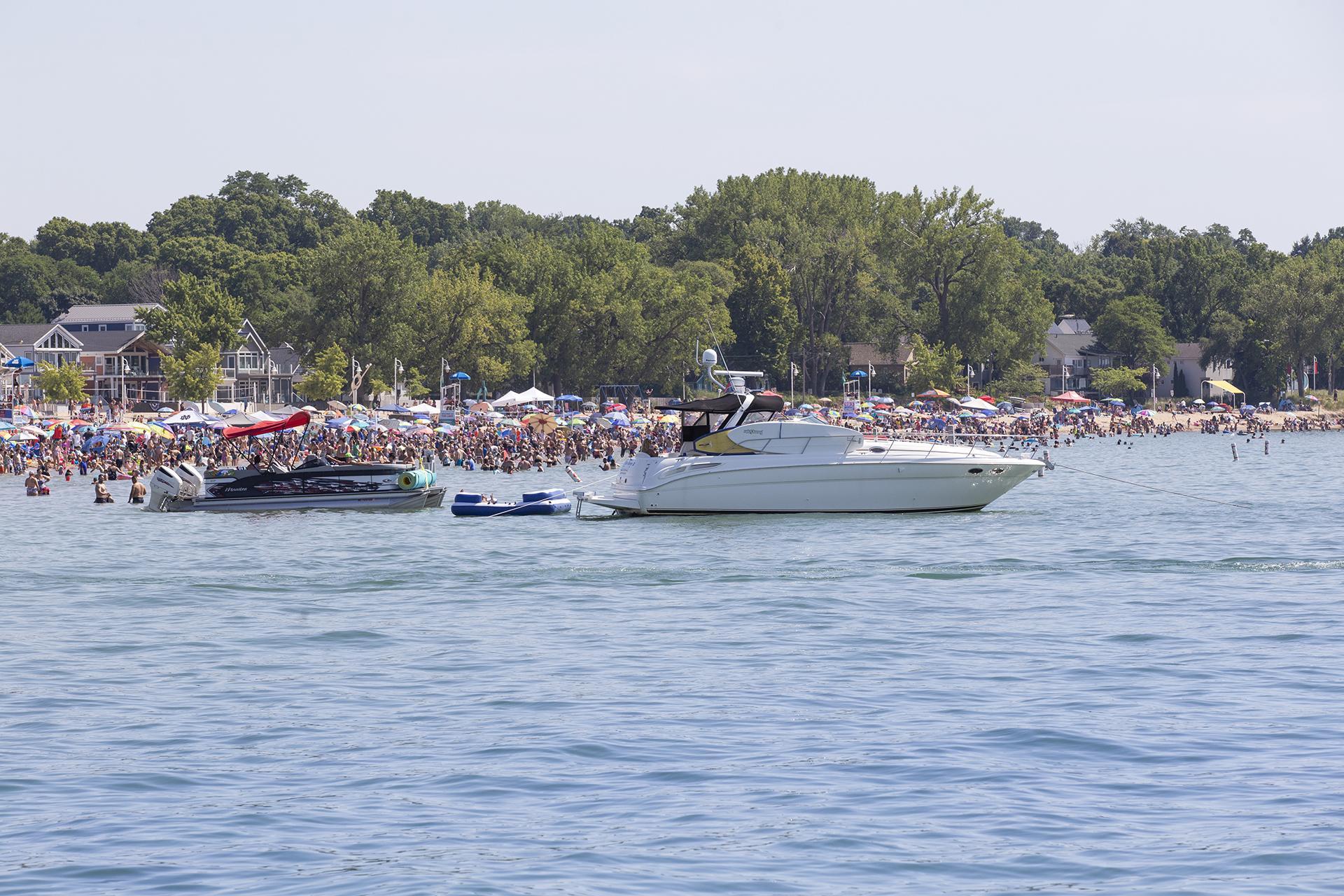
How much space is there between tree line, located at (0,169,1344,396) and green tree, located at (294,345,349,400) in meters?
0.23

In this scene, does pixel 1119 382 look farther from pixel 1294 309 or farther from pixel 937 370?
pixel 937 370

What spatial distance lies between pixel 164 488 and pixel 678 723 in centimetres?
3534

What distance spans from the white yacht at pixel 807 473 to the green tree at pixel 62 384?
7566 cm

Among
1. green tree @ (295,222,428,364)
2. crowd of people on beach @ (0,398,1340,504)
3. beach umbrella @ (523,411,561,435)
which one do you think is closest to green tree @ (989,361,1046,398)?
crowd of people on beach @ (0,398,1340,504)

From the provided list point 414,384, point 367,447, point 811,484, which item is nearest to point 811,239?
point 414,384

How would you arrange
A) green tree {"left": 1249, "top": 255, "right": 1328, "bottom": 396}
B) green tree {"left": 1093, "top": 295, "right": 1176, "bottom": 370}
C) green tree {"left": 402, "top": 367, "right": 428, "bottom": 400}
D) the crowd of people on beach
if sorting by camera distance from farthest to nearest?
green tree {"left": 1093, "top": 295, "right": 1176, "bottom": 370}
green tree {"left": 1249, "top": 255, "right": 1328, "bottom": 396}
green tree {"left": 402, "top": 367, "right": 428, "bottom": 400}
the crowd of people on beach

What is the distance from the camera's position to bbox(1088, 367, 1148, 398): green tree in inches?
6053

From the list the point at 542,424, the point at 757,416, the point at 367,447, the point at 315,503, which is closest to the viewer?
the point at 757,416

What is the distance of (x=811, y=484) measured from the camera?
4222 cm

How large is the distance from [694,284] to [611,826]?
392 feet

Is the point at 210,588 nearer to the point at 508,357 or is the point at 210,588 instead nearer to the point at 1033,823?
the point at 1033,823

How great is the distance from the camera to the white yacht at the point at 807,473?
42188mm

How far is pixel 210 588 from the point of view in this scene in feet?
104

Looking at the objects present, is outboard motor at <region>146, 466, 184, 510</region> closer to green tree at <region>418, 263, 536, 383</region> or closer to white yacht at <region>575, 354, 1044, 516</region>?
white yacht at <region>575, 354, 1044, 516</region>
